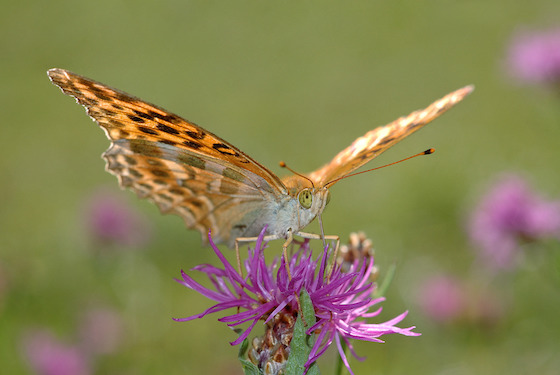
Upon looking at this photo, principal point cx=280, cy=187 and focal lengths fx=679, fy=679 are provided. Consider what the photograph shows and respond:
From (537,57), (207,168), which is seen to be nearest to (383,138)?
(207,168)

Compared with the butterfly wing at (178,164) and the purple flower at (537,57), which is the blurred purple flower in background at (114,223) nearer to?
the butterfly wing at (178,164)

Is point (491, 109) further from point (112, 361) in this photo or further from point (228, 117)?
point (112, 361)

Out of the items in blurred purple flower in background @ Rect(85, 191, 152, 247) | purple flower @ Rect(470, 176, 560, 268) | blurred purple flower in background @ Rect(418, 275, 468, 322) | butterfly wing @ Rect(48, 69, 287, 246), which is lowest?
blurred purple flower in background @ Rect(418, 275, 468, 322)

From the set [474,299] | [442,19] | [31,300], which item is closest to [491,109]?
[442,19]

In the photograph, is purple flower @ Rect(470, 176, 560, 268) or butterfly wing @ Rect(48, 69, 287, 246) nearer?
butterfly wing @ Rect(48, 69, 287, 246)

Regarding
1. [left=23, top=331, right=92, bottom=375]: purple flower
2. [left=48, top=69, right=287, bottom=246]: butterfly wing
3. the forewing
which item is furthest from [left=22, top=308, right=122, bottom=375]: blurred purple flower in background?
the forewing

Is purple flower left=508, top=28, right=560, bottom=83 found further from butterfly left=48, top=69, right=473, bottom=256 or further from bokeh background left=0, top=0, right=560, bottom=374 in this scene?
butterfly left=48, top=69, right=473, bottom=256

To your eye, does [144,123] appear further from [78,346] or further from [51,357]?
[78,346]
